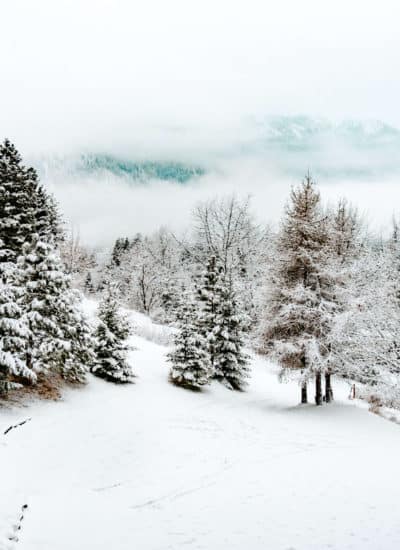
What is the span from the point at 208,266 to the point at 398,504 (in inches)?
710

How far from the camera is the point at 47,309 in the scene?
16672 mm

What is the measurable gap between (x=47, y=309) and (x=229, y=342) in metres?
11.3

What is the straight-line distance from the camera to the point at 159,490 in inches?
396

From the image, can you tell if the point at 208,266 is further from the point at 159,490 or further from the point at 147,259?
the point at 147,259

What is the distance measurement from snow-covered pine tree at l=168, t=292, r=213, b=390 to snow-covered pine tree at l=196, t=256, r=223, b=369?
1.33 meters

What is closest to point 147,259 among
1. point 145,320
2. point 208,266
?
point 145,320

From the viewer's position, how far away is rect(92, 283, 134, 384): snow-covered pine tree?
68.9 feet

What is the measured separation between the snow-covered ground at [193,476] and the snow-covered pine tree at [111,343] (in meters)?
1.62

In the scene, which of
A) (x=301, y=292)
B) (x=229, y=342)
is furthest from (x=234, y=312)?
(x=301, y=292)

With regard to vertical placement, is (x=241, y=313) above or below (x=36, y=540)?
above

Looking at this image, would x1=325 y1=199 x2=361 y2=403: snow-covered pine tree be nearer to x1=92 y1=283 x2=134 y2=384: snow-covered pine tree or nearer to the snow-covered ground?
the snow-covered ground

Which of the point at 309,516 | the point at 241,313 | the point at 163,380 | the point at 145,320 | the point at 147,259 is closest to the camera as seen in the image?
the point at 309,516

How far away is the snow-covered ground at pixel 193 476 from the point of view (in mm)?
7520

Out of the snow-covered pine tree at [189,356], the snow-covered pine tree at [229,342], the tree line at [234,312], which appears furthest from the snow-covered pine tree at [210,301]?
the snow-covered pine tree at [189,356]
